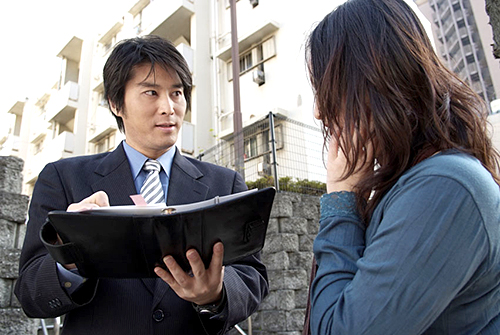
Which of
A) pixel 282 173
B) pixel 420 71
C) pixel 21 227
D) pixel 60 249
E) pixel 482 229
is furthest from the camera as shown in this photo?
pixel 282 173

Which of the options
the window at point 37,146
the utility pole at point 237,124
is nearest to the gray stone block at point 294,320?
the utility pole at point 237,124

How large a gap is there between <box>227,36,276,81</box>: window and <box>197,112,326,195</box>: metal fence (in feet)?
12.9

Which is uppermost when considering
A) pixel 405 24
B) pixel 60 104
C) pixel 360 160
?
pixel 60 104

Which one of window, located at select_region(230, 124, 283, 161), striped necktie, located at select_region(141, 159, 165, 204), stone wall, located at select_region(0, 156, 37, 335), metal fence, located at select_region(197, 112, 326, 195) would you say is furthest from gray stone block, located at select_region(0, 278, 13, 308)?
window, located at select_region(230, 124, 283, 161)

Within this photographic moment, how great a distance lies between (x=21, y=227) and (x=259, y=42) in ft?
30.7

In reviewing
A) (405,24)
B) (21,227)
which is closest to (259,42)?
(21,227)

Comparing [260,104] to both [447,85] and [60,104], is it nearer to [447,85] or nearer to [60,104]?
[447,85]

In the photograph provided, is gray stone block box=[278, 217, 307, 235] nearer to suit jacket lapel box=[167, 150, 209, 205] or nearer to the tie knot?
suit jacket lapel box=[167, 150, 209, 205]

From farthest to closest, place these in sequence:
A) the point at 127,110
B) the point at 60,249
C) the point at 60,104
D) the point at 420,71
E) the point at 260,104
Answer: the point at 60,104 → the point at 260,104 → the point at 127,110 → the point at 60,249 → the point at 420,71

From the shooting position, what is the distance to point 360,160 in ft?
3.50

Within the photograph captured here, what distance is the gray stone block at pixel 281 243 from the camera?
5.06m

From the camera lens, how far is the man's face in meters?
1.88

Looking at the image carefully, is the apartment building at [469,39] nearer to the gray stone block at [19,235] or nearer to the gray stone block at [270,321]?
the gray stone block at [270,321]

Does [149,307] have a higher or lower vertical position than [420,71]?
lower
